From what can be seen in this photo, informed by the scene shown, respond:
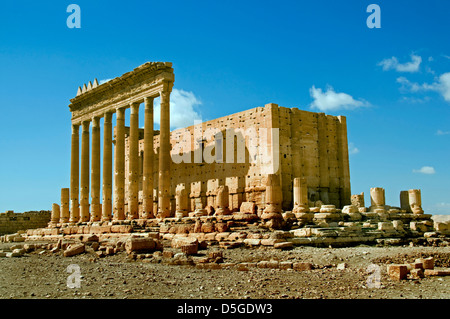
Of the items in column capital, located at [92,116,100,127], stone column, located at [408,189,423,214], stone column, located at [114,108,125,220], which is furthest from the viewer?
column capital, located at [92,116,100,127]

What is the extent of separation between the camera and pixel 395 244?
20.3 meters

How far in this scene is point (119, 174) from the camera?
32.1m

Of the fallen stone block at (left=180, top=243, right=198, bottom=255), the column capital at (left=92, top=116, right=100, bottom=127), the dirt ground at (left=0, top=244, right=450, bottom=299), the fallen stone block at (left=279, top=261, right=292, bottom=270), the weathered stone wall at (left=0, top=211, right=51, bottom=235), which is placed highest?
the column capital at (left=92, top=116, right=100, bottom=127)

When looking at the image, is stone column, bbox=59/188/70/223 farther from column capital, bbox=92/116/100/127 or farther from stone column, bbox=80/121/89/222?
column capital, bbox=92/116/100/127

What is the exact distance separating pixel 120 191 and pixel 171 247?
39.2 ft

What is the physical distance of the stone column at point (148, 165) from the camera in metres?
Result: 29.8

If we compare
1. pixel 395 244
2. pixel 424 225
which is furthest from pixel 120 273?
pixel 424 225

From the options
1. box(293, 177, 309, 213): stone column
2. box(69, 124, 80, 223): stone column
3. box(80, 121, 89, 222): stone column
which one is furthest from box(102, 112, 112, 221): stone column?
box(293, 177, 309, 213): stone column

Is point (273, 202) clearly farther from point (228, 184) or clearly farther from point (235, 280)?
point (235, 280)

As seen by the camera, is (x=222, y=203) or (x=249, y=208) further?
(x=222, y=203)

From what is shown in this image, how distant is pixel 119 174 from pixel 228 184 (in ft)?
25.1

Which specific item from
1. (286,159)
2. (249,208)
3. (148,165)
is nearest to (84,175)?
(148,165)

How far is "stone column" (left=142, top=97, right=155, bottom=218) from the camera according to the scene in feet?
97.8

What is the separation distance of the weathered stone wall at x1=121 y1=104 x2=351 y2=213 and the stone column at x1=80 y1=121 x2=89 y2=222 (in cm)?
886
